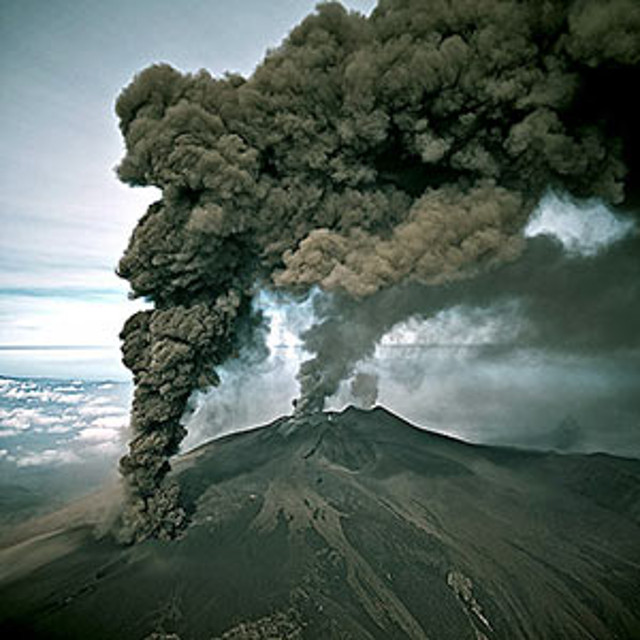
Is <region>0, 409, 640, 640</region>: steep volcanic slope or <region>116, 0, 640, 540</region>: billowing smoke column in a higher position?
<region>116, 0, 640, 540</region>: billowing smoke column

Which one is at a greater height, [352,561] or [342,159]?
[342,159]

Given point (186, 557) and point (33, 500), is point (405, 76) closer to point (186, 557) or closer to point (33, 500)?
point (186, 557)

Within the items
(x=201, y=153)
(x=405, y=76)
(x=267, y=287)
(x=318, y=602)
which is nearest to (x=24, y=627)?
(x=318, y=602)

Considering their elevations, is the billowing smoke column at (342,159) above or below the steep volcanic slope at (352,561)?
above
